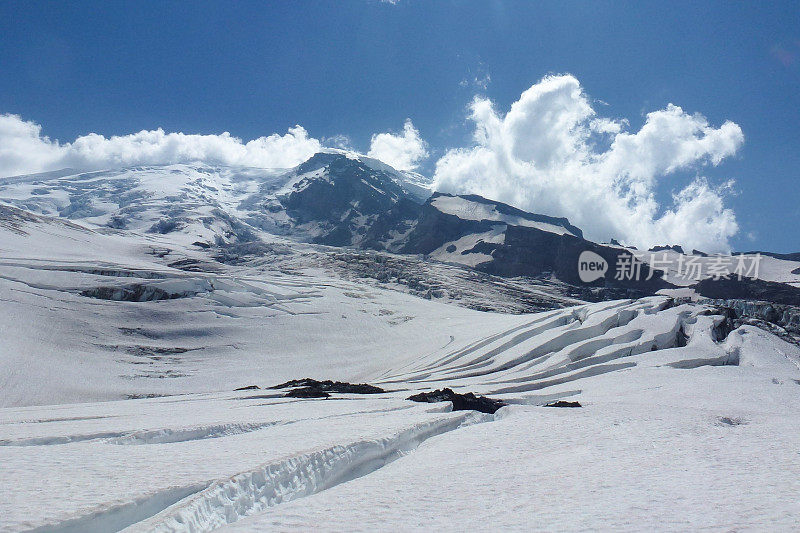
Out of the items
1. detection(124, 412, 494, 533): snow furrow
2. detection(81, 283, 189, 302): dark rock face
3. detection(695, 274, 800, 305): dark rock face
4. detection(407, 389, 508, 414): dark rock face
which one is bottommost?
detection(81, 283, 189, 302): dark rock face

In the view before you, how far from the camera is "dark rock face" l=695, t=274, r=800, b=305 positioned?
513 feet

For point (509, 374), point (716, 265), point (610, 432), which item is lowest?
point (509, 374)

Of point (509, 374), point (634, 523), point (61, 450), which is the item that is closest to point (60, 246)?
point (509, 374)

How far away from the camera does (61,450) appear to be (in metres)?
10.9

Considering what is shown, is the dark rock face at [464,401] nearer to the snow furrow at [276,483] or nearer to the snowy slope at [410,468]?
the snowy slope at [410,468]

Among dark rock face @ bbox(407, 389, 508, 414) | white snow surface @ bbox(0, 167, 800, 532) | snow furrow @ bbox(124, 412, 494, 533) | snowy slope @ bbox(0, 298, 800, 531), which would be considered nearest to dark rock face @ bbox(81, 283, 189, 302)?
white snow surface @ bbox(0, 167, 800, 532)

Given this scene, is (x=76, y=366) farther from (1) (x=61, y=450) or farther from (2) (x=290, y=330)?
(1) (x=61, y=450)

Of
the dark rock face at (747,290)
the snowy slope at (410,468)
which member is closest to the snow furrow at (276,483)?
the snowy slope at (410,468)

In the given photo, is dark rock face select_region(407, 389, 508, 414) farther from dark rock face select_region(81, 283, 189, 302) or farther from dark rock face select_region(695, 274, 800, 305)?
dark rock face select_region(695, 274, 800, 305)

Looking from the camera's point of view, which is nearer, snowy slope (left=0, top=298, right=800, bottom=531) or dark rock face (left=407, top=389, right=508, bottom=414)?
snowy slope (left=0, top=298, right=800, bottom=531)

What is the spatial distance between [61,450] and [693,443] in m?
14.4

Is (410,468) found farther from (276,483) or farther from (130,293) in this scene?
(130,293)

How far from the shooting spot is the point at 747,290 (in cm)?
16538

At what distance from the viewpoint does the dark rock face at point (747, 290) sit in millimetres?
156250
